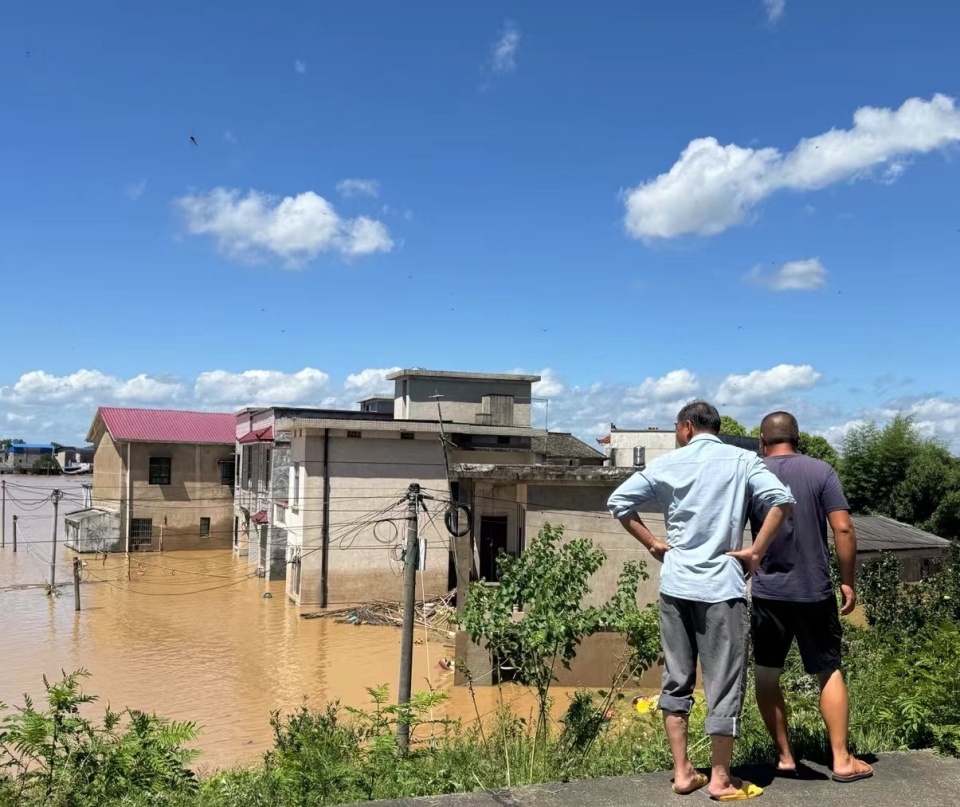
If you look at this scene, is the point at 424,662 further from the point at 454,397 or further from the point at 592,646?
the point at 454,397

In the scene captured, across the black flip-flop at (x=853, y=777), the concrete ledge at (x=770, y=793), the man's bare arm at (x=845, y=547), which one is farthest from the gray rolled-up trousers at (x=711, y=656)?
the man's bare arm at (x=845, y=547)

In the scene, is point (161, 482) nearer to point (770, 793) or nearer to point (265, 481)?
point (265, 481)

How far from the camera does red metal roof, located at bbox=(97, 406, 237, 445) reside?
3534cm

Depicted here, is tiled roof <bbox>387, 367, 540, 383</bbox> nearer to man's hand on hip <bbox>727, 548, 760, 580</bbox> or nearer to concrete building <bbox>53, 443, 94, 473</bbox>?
man's hand on hip <bbox>727, 548, 760, 580</bbox>

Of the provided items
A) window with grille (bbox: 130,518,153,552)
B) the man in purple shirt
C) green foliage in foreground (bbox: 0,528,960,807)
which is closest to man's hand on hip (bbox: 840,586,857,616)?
the man in purple shirt

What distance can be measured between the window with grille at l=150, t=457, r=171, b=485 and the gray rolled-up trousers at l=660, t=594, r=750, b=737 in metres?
35.5

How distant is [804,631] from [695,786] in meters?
0.87

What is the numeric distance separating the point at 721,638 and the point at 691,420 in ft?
3.04

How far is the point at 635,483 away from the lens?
11.0 feet

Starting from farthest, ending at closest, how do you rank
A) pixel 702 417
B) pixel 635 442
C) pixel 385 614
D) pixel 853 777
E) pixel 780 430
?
pixel 635 442
pixel 385 614
pixel 780 430
pixel 702 417
pixel 853 777

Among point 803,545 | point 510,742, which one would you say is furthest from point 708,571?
point 510,742

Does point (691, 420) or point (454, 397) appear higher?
point (454, 397)

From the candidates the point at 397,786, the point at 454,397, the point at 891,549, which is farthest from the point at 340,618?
the point at 397,786

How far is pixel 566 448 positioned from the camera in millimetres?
38250
